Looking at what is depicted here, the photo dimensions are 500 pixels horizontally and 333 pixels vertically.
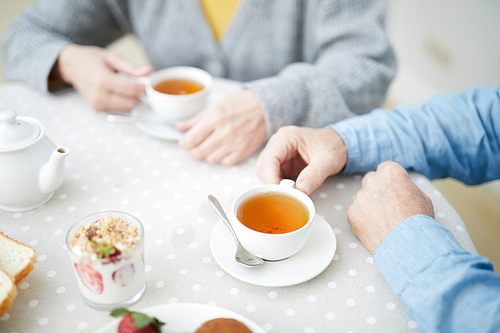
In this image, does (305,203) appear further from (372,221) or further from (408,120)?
(408,120)

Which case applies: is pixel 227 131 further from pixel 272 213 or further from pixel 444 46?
pixel 444 46

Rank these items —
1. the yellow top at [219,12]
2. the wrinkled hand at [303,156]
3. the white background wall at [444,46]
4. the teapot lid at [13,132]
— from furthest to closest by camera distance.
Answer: the white background wall at [444,46] → the yellow top at [219,12] → the wrinkled hand at [303,156] → the teapot lid at [13,132]

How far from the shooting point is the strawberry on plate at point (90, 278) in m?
0.56

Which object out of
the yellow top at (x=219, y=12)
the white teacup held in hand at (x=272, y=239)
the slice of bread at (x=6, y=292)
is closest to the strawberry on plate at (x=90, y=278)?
the slice of bread at (x=6, y=292)

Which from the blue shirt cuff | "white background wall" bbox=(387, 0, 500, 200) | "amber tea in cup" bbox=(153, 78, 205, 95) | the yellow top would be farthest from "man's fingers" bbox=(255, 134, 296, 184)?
"white background wall" bbox=(387, 0, 500, 200)

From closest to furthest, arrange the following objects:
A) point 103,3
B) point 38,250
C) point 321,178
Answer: point 38,250
point 321,178
point 103,3

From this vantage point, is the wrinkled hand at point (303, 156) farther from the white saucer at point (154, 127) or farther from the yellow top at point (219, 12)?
the yellow top at point (219, 12)

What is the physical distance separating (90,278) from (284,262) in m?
0.33

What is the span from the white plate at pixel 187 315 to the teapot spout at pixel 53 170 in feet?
1.22

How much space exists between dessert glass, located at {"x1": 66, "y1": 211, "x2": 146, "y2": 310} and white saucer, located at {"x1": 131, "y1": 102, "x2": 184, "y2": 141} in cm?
45

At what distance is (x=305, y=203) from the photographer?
733 mm

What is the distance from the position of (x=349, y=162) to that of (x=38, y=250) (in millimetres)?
708

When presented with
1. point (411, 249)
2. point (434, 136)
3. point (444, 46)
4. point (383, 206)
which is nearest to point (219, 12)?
point (434, 136)

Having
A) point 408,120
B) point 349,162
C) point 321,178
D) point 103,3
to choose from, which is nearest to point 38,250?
point 321,178
